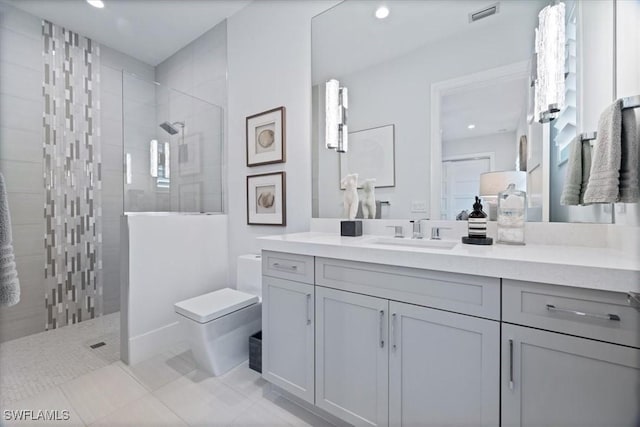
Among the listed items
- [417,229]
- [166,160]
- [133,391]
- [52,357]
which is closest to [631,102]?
[417,229]

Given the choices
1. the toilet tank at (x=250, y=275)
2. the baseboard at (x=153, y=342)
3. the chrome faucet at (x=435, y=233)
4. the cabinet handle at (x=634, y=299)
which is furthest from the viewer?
the toilet tank at (x=250, y=275)

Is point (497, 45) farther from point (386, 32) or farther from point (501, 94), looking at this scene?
point (386, 32)

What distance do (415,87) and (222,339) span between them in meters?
1.96

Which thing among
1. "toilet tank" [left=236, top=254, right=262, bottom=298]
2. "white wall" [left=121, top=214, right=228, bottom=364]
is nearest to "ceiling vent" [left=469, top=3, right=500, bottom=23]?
"toilet tank" [left=236, top=254, right=262, bottom=298]

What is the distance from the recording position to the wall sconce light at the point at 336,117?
6.25 feet

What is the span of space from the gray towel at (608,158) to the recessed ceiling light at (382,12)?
1.34m

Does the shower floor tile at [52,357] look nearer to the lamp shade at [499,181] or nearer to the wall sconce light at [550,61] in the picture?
the lamp shade at [499,181]

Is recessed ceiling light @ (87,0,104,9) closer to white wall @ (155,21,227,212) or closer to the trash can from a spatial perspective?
white wall @ (155,21,227,212)

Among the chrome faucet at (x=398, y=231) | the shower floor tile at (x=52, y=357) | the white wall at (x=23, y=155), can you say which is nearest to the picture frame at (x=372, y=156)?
the chrome faucet at (x=398, y=231)

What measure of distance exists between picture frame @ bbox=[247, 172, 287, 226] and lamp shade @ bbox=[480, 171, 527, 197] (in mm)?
1348

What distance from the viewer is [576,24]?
1210 millimetres

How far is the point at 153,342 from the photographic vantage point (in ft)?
6.63

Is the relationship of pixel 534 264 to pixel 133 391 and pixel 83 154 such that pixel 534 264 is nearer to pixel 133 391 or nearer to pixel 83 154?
pixel 133 391

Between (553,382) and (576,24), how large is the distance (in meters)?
1.46
